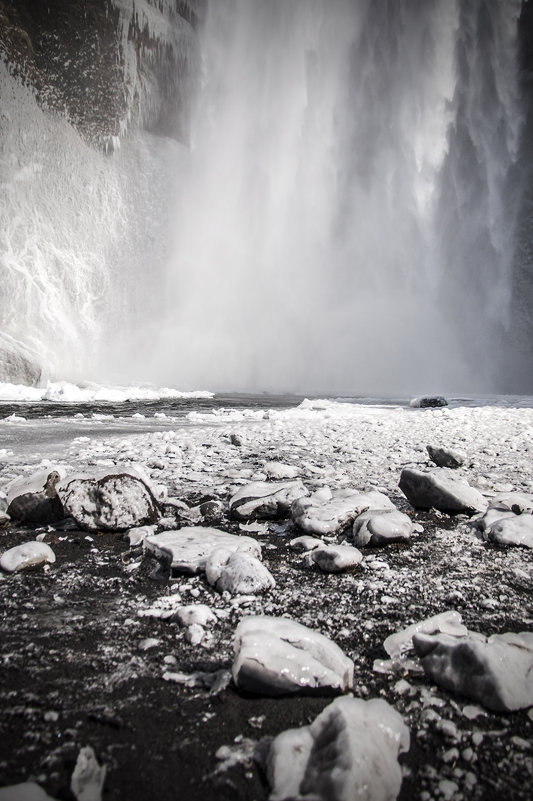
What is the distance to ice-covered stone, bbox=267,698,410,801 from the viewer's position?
660 millimetres

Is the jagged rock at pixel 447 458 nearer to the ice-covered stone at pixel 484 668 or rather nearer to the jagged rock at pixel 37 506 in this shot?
the ice-covered stone at pixel 484 668

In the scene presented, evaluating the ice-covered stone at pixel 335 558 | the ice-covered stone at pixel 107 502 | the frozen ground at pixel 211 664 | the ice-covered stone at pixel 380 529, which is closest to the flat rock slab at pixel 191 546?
the frozen ground at pixel 211 664

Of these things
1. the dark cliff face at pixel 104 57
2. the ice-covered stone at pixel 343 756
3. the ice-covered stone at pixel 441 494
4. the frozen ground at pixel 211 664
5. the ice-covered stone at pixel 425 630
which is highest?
the dark cliff face at pixel 104 57

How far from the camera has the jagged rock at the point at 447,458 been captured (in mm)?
3734

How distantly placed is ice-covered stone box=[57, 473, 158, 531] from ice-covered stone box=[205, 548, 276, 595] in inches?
29.7

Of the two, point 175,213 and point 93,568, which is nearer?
point 93,568

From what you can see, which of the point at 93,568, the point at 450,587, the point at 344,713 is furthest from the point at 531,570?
the point at 93,568

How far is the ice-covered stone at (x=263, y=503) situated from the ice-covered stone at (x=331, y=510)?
4.4 inches

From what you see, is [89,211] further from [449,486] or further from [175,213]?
[449,486]

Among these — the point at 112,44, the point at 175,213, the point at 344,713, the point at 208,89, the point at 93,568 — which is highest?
the point at 208,89

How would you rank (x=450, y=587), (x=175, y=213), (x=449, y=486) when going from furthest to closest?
(x=175, y=213)
(x=449, y=486)
(x=450, y=587)

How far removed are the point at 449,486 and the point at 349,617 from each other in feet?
4.86

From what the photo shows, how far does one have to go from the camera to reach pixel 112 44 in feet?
85.0

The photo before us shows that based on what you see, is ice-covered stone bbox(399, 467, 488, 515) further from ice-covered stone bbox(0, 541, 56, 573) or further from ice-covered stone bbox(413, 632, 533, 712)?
ice-covered stone bbox(0, 541, 56, 573)
